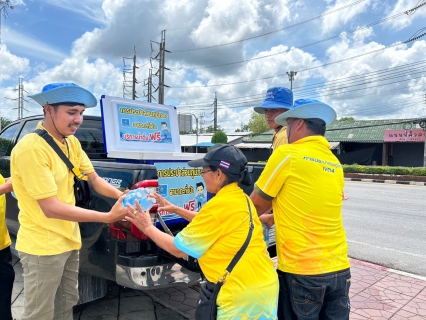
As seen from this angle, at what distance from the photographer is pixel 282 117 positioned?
205cm

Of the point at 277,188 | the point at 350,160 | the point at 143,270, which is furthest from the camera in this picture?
the point at 350,160

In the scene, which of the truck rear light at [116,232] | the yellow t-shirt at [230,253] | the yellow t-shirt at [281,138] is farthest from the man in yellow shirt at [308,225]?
the truck rear light at [116,232]

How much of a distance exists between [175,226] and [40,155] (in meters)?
1.35

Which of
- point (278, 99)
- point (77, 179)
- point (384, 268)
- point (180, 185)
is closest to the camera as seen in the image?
point (77, 179)

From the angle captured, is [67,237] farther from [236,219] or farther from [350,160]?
[350,160]

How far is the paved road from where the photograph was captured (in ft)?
16.9

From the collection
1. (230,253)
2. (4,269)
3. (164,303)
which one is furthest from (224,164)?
(164,303)

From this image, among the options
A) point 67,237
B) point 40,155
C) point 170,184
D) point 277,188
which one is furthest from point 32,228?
point 277,188

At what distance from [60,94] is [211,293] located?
4.69ft

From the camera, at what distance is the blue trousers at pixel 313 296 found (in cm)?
184

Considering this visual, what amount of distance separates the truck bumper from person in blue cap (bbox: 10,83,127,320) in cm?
46

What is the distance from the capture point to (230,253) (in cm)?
172

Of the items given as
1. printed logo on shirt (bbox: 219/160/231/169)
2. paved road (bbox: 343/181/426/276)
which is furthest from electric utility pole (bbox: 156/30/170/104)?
printed logo on shirt (bbox: 219/160/231/169)

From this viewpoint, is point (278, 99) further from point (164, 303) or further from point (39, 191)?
point (164, 303)
